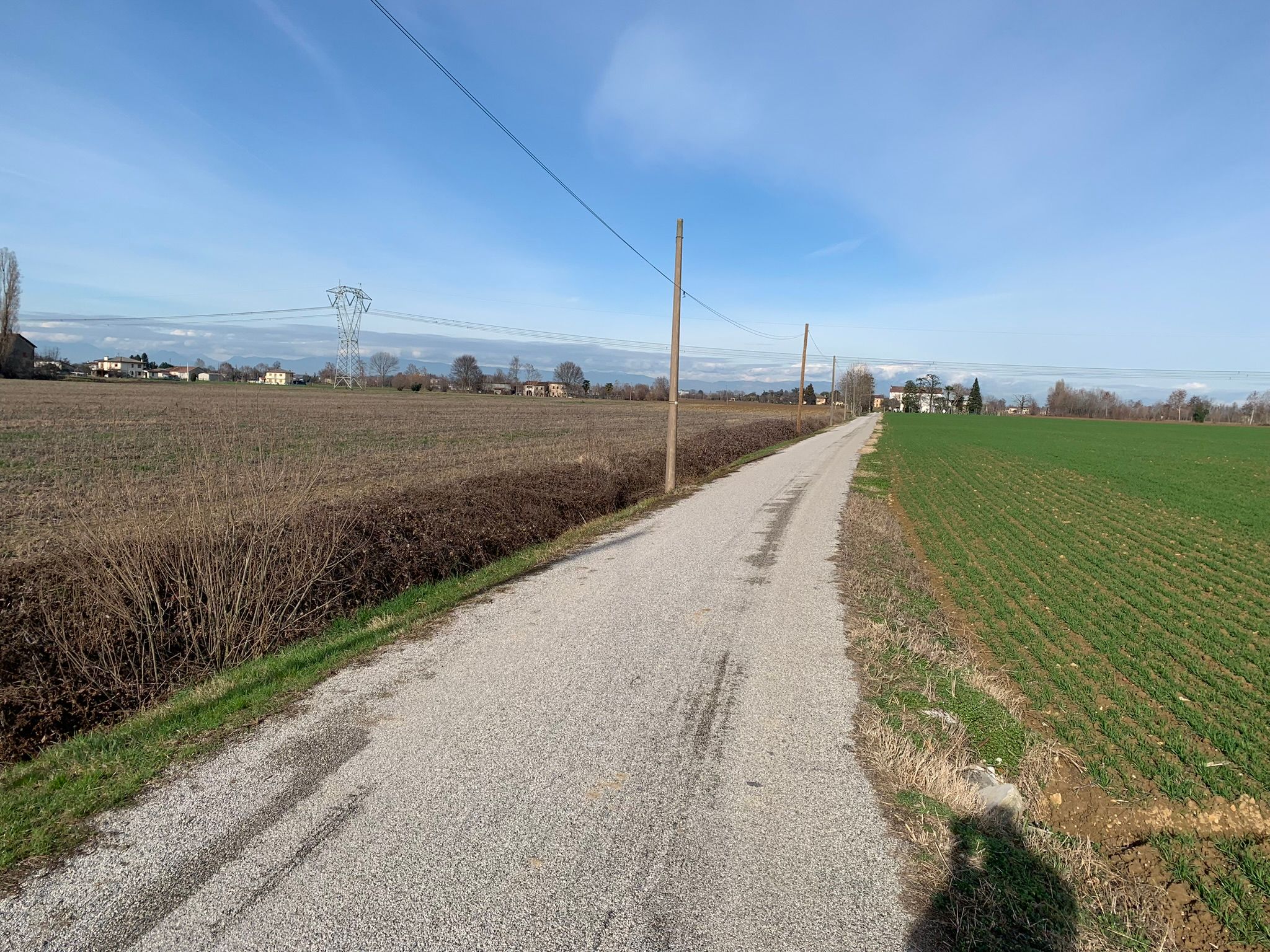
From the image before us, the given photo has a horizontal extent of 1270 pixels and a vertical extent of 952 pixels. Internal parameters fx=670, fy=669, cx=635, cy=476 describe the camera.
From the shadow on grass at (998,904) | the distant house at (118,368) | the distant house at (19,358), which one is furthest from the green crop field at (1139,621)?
the distant house at (118,368)

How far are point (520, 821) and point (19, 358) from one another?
93.3 metres

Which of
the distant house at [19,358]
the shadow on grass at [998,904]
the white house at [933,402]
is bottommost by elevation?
the white house at [933,402]

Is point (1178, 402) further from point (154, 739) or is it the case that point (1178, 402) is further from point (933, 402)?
point (154, 739)

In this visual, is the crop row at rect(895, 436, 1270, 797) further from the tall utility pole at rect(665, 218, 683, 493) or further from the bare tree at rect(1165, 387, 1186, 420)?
the bare tree at rect(1165, 387, 1186, 420)

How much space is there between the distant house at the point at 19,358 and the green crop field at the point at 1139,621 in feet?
281

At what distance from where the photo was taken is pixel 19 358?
70.1 m

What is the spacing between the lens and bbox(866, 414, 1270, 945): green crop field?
15.8ft

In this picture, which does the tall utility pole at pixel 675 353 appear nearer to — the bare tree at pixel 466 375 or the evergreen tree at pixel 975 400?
the bare tree at pixel 466 375

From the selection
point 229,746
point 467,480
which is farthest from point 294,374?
point 229,746

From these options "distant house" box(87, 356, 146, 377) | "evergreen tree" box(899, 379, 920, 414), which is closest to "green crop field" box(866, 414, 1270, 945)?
"distant house" box(87, 356, 146, 377)

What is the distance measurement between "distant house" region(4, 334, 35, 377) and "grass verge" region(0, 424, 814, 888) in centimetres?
8624

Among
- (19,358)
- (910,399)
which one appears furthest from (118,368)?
(910,399)

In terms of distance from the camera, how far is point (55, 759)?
4273mm

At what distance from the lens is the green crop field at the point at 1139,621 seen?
4.80m
